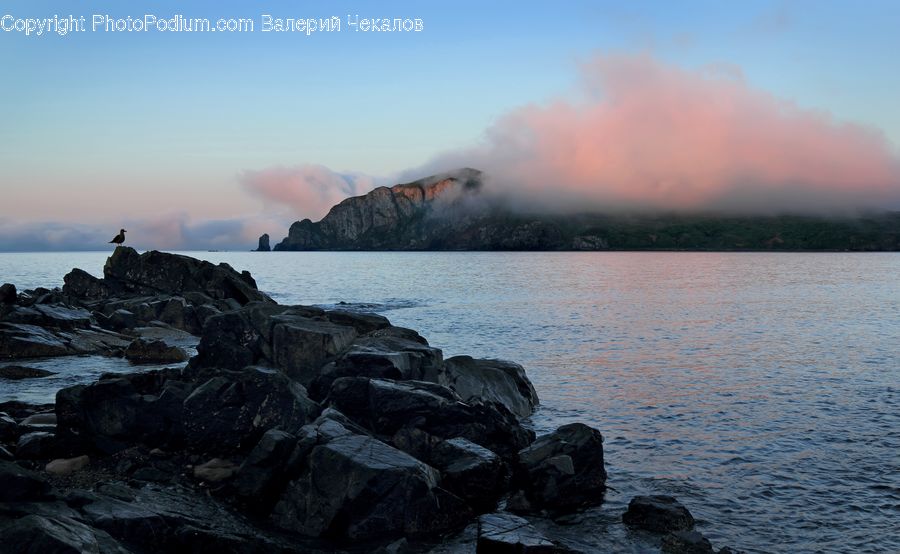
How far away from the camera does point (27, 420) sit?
2098 cm

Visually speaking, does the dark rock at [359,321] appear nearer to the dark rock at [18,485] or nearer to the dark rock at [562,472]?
the dark rock at [562,472]

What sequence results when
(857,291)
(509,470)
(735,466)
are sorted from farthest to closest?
(857,291) < (735,466) < (509,470)

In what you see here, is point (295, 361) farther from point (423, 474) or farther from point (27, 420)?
point (423, 474)

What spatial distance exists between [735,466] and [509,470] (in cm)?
764

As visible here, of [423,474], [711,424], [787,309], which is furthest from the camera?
[787,309]

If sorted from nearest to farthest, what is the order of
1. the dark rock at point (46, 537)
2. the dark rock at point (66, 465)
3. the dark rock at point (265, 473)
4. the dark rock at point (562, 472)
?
the dark rock at point (46, 537) < the dark rock at point (265, 473) < the dark rock at point (66, 465) < the dark rock at point (562, 472)

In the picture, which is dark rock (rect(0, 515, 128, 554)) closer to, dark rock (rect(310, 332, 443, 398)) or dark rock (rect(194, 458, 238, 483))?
dark rock (rect(194, 458, 238, 483))

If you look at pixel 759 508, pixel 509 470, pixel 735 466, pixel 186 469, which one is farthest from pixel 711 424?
pixel 186 469

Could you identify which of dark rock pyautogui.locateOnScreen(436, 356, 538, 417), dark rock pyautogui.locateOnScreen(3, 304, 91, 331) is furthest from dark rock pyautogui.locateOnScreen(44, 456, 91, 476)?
dark rock pyautogui.locateOnScreen(3, 304, 91, 331)

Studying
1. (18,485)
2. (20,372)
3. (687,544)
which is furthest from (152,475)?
(20,372)

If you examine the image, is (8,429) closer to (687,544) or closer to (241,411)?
(241,411)

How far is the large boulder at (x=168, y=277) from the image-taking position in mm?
62750

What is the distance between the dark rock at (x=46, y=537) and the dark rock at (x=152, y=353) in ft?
91.8

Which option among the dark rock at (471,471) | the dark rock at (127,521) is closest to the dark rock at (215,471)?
the dark rock at (127,521)
